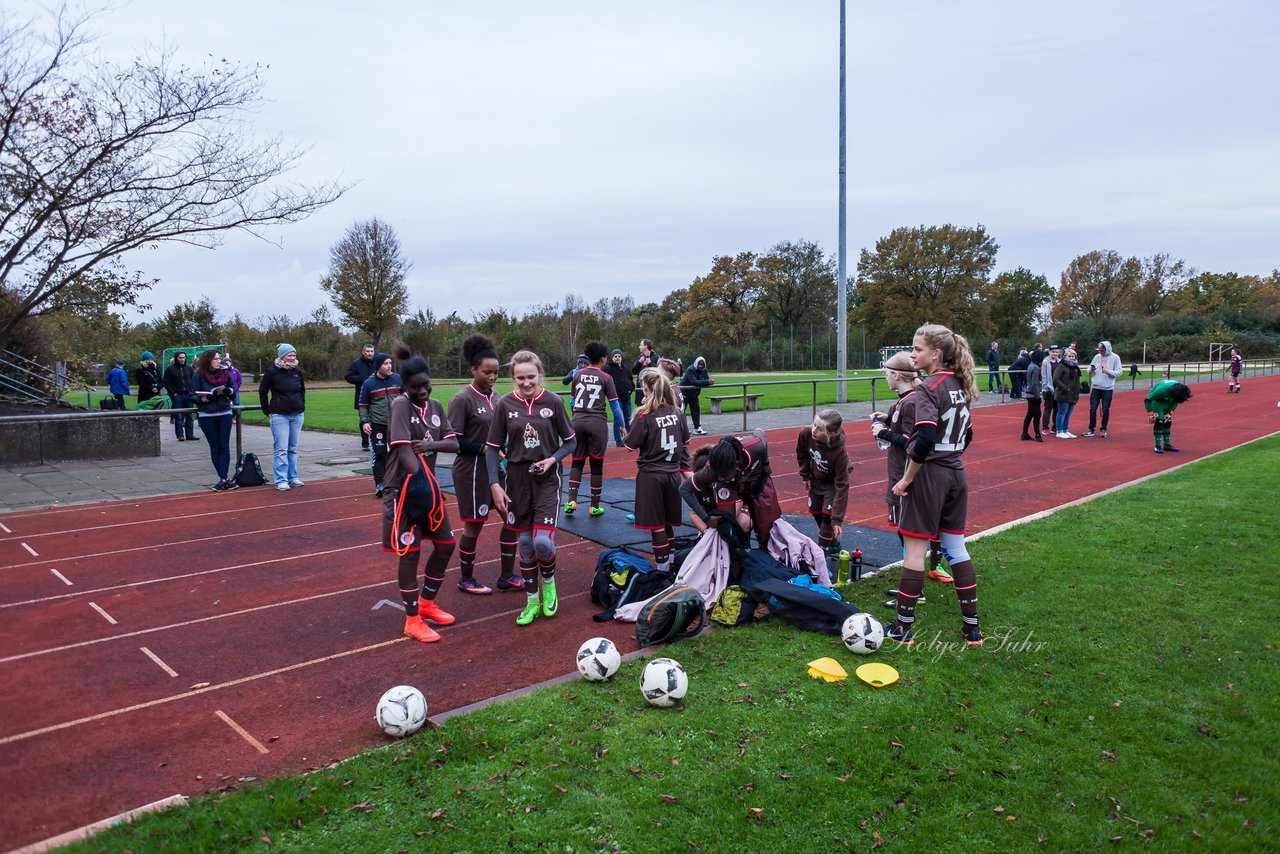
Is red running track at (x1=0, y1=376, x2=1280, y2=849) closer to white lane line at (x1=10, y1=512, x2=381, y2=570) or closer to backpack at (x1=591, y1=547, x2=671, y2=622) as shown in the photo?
white lane line at (x1=10, y1=512, x2=381, y2=570)

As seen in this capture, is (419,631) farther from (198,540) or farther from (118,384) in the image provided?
(118,384)

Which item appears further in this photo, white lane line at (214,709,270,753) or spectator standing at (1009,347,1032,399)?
spectator standing at (1009,347,1032,399)

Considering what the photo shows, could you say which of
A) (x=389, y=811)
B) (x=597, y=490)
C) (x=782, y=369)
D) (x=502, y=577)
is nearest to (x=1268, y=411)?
(x=597, y=490)

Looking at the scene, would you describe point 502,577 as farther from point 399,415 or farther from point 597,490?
point 597,490

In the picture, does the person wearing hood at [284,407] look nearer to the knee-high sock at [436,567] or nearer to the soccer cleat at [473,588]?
the soccer cleat at [473,588]

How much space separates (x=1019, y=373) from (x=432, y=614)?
795 inches

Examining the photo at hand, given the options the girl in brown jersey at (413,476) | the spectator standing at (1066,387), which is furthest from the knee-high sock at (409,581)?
the spectator standing at (1066,387)

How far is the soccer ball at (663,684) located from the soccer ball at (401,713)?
1.09 m

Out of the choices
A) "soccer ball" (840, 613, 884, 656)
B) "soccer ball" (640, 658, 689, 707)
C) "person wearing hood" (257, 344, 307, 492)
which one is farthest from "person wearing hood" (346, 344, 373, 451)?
"soccer ball" (840, 613, 884, 656)

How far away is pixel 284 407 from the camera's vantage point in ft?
33.3

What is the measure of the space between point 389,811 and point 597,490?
19.2 ft

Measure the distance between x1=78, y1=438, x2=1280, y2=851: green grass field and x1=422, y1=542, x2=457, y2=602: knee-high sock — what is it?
147 cm

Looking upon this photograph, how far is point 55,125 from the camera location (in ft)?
39.6

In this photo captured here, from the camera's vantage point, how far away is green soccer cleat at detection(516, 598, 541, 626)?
531 centimetres
